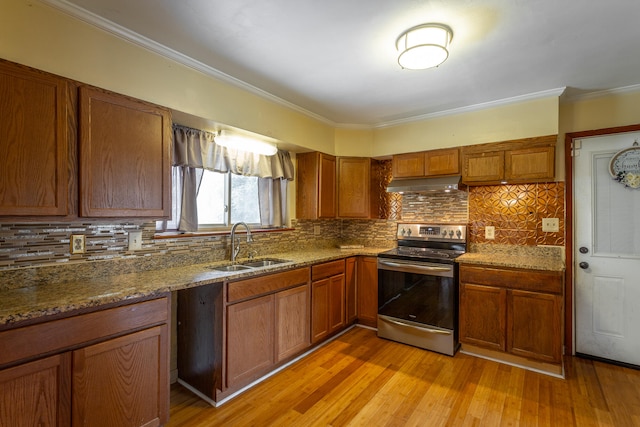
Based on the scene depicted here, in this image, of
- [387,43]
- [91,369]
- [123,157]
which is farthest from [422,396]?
[123,157]

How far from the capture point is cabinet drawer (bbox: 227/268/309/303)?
81.3 inches

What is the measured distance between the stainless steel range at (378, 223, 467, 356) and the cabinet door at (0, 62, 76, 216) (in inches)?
102

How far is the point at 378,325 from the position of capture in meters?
3.12

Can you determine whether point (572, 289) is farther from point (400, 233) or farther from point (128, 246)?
point (128, 246)

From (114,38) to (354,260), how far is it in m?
2.70

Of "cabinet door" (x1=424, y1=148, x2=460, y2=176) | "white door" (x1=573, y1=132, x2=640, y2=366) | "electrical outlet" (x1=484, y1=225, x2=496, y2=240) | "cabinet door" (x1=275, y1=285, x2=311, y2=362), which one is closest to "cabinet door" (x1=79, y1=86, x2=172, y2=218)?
"cabinet door" (x1=275, y1=285, x2=311, y2=362)

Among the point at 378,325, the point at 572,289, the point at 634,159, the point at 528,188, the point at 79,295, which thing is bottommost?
the point at 378,325

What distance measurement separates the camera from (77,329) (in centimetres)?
138

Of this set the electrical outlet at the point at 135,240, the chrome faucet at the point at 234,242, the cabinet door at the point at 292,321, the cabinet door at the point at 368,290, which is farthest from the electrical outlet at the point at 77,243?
the cabinet door at the point at 368,290

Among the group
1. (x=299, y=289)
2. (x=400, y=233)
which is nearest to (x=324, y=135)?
(x=400, y=233)

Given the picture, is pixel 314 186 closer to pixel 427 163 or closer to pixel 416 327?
pixel 427 163

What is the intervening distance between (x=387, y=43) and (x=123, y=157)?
175 centimetres

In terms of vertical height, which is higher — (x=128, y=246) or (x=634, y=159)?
(x=634, y=159)

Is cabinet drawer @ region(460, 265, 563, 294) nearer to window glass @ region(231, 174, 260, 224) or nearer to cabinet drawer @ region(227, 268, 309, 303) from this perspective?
cabinet drawer @ region(227, 268, 309, 303)
